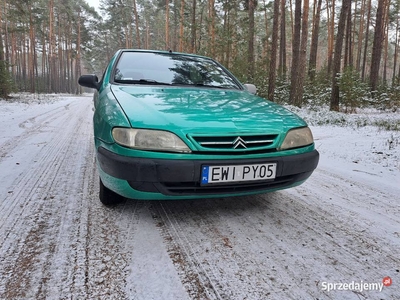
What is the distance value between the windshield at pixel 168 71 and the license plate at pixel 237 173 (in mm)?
1396

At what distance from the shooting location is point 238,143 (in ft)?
5.78

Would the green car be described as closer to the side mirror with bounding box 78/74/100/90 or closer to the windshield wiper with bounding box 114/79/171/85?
the windshield wiper with bounding box 114/79/171/85

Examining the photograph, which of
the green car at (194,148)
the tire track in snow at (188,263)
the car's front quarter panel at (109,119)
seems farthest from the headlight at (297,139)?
the car's front quarter panel at (109,119)

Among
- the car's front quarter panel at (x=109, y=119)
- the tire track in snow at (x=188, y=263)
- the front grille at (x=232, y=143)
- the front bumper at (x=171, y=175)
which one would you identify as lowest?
the tire track in snow at (x=188, y=263)

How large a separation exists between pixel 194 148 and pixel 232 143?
0.25m

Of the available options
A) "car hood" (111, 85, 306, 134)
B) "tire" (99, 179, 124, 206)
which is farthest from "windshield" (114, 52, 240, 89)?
"tire" (99, 179, 124, 206)

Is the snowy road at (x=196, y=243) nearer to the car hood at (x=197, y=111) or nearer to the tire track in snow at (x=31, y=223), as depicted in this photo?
the tire track in snow at (x=31, y=223)

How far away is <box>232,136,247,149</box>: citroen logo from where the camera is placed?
1.76 m

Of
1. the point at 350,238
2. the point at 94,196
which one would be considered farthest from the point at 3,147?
the point at 350,238

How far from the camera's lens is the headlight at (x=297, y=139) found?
76.9 inches

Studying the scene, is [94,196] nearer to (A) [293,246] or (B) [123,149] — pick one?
(B) [123,149]

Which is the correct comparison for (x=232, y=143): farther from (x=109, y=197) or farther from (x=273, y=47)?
(x=273, y=47)

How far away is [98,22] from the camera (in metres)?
43.8

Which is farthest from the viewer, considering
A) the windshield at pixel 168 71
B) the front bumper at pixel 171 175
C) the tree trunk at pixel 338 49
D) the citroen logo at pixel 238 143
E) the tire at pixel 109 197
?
the tree trunk at pixel 338 49
